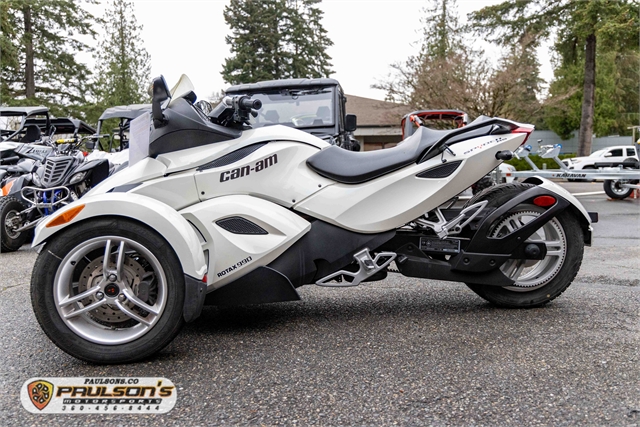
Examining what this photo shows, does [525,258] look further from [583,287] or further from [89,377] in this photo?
[89,377]

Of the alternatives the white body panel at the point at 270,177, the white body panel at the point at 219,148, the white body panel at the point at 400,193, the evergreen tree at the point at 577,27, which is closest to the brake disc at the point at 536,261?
the white body panel at the point at 400,193

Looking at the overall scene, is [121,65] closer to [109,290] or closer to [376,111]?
[376,111]

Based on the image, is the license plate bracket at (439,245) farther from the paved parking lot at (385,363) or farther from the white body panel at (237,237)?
the white body panel at (237,237)

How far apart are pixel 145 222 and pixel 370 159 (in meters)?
1.41

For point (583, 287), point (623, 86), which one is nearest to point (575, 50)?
point (623, 86)

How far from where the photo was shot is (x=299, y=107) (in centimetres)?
906

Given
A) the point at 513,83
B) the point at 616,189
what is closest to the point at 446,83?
the point at 513,83

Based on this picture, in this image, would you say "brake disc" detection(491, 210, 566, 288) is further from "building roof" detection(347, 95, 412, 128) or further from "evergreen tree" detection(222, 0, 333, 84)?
"evergreen tree" detection(222, 0, 333, 84)

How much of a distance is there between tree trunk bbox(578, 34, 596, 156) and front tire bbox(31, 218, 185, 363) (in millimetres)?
31325

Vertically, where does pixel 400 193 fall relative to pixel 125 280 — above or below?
above

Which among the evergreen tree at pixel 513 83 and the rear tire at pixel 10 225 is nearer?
the rear tire at pixel 10 225

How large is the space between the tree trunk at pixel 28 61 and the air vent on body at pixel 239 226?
3499 cm

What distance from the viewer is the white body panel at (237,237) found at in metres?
3.19

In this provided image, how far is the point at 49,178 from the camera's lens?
742 centimetres
